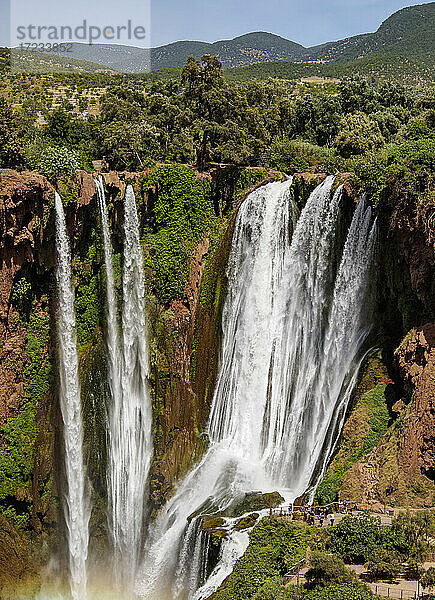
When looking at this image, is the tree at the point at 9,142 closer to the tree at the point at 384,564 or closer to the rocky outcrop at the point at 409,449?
the rocky outcrop at the point at 409,449

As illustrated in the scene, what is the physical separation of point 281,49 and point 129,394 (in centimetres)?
14500

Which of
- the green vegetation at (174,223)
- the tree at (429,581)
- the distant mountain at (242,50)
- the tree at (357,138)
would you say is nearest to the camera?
the tree at (429,581)

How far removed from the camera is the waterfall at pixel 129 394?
78.4 feet

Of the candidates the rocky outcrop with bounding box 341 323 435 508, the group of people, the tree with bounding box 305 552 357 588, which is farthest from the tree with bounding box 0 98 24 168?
the tree with bounding box 305 552 357 588

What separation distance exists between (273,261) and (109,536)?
12522 mm

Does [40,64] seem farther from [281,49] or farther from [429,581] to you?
[281,49]

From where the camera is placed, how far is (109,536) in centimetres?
2330

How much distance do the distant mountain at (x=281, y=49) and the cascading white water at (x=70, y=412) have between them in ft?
59.4

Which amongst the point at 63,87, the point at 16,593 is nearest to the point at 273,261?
the point at 16,593

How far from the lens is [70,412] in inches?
945

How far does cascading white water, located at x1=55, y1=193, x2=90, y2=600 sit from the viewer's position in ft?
75.9

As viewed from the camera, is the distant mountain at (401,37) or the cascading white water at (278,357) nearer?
the cascading white water at (278,357)

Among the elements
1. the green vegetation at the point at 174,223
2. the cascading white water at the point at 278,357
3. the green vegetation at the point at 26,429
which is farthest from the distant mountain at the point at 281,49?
the green vegetation at the point at 26,429

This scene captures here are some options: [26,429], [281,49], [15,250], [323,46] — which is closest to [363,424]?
[26,429]
